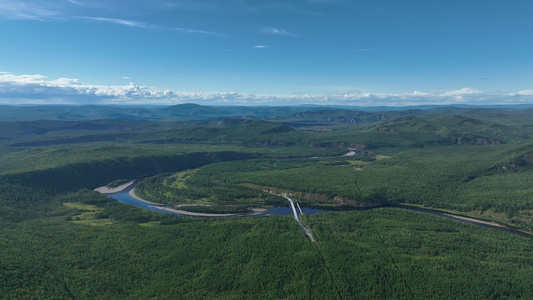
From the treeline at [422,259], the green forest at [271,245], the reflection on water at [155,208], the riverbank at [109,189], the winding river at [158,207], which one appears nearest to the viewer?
the treeline at [422,259]

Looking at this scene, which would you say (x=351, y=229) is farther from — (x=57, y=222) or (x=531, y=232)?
(x=57, y=222)

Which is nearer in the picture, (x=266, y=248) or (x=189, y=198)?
(x=266, y=248)

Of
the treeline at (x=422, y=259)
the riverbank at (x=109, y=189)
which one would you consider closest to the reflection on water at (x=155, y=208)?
the riverbank at (x=109, y=189)

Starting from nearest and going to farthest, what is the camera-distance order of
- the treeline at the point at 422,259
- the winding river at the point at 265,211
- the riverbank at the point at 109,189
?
the treeline at the point at 422,259
the winding river at the point at 265,211
the riverbank at the point at 109,189

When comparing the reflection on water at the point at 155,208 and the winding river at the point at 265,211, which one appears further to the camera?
the reflection on water at the point at 155,208

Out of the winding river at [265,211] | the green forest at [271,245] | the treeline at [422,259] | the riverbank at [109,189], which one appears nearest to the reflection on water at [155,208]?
the winding river at [265,211]

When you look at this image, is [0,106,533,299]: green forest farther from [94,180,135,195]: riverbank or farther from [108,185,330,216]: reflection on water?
[94,180,135,195]: riverbank

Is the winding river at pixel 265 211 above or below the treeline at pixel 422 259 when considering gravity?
below

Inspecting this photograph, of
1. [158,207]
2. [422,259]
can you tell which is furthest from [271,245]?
[158,207]

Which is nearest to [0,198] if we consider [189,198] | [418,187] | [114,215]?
[114,215]

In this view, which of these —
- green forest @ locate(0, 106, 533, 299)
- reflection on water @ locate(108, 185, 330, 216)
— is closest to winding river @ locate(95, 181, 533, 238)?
reflection on water @ locate(108, 185, 330, 216)

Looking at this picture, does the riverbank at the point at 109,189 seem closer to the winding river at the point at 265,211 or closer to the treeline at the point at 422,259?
the winding river at the point at 265,211
